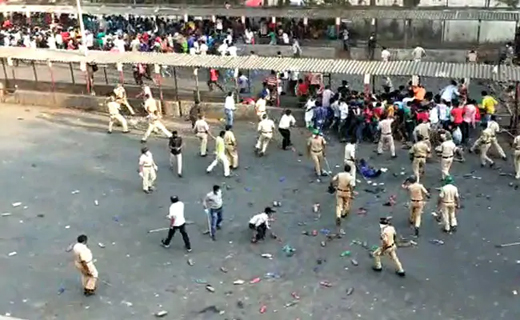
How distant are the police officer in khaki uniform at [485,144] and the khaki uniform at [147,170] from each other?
348 inches

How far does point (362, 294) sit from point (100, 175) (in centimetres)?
937

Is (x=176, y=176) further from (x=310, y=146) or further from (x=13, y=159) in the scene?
(x=13, y=159)

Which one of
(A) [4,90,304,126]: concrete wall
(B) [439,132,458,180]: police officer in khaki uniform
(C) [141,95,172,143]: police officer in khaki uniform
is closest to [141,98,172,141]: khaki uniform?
(C) [141,95,172,143]: police officer in khaki uniform

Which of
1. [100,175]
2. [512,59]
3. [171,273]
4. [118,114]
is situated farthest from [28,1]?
[171,273]

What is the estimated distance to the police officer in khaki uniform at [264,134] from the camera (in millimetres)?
20500

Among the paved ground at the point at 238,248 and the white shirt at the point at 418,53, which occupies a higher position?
the white shirt at the point at 418,53

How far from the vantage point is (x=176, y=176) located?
19812 mm

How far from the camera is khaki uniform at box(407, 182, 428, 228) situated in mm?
15492

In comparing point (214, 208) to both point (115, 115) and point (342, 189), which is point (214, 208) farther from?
point (115, 115)

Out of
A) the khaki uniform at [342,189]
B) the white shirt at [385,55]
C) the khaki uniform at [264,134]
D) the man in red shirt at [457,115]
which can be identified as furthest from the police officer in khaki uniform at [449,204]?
the white shirt at [385,55]

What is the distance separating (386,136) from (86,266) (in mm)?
9798

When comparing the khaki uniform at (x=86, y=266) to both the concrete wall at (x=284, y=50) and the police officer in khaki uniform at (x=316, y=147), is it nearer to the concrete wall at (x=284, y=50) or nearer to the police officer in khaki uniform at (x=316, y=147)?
the police officer in khaki uniform at (x=316, y=147)

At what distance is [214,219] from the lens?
16.0 metres

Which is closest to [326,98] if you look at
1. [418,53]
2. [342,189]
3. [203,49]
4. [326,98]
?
[326,98]
